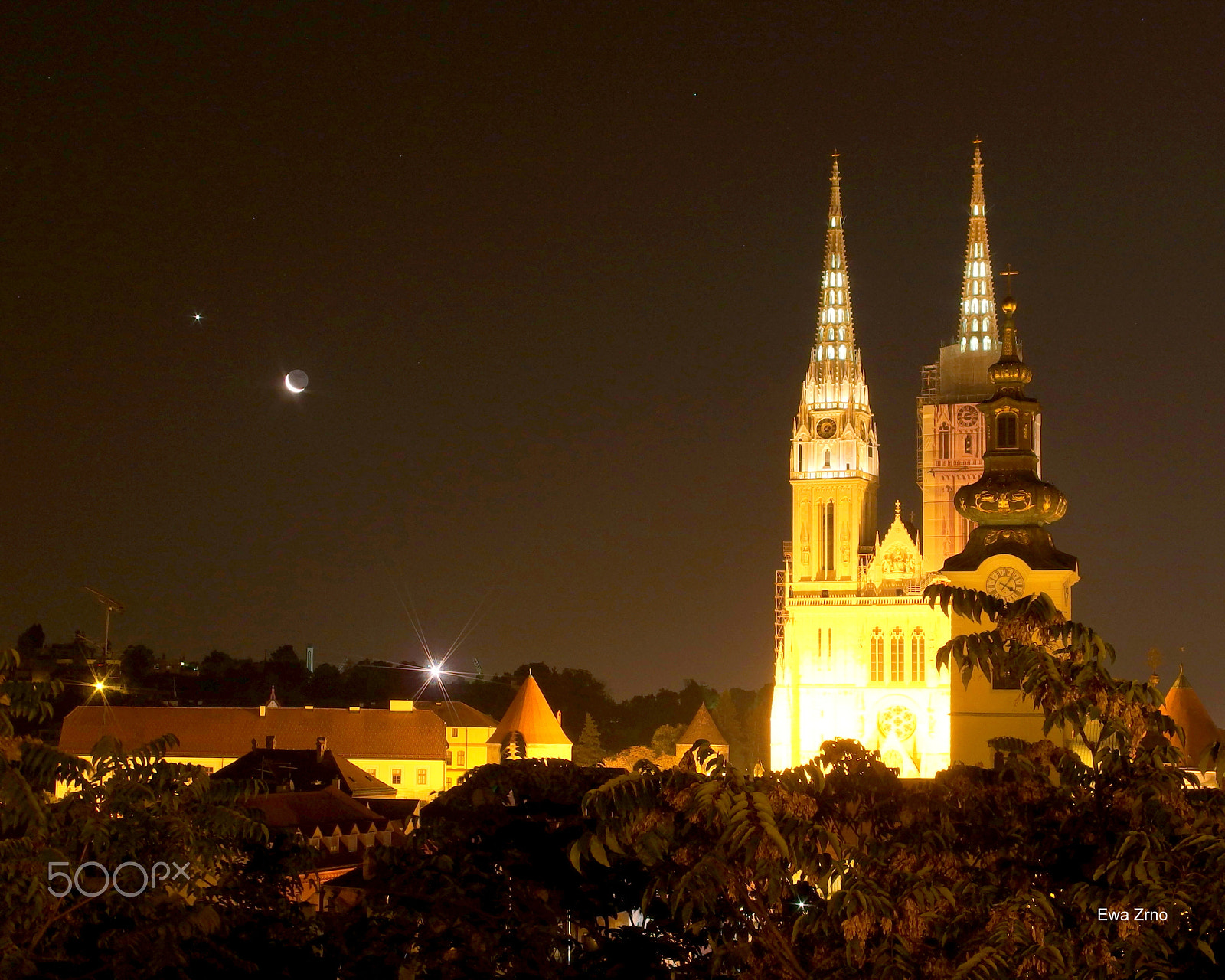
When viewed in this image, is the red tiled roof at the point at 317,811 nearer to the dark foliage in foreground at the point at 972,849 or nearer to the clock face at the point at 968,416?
the dark foliage in foreground at the point at 972,849

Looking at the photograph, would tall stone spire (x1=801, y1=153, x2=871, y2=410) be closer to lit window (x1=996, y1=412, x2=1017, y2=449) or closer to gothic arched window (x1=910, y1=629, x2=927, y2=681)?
gothic arched window (x1=910, y1=629, x2=927, y2=681)

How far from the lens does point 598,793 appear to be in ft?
41.9

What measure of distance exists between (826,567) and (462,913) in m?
73.9

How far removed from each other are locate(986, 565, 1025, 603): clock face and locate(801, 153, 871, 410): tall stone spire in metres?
50.0

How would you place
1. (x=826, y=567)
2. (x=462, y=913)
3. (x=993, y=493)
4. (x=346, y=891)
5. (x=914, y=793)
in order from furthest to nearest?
1. (x=826, y=567)
2. (x=993, y=493)
3. (x=346, y=891)
4. (x=462, y=913)
5. (x=914, y=793)

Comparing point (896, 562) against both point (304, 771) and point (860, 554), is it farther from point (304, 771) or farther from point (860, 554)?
point (304, 771)

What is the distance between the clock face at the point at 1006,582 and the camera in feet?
139

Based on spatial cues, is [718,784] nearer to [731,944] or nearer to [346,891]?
[731,944]

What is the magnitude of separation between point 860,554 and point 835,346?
1107cm

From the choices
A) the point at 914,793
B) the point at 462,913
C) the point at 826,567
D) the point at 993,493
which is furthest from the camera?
the point at 826,567

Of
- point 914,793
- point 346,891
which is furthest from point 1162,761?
point 346,891

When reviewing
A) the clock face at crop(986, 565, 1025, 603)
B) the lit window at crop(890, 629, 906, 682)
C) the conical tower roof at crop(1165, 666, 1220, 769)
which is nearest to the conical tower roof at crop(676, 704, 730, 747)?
the lit window at crop(890, 629, 906, 682)

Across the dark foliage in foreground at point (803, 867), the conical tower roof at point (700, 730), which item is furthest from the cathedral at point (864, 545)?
the dark foliage in foreground at point (803, 867)

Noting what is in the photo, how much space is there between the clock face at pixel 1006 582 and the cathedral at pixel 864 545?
1215 inches
